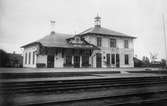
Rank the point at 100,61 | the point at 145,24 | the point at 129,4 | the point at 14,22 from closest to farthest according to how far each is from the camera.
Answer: the point at 14,22 → the point at 129,4 → the point at 145,24 → the point at 100,61

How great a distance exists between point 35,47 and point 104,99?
45.3 feet

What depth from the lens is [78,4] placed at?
360 cm

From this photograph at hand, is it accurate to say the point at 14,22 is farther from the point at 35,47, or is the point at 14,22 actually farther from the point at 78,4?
the point at 35,47

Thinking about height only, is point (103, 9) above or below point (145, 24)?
above

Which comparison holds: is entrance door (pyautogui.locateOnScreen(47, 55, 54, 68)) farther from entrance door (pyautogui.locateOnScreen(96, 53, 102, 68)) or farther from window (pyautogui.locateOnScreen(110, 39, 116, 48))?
window (pyautogui.locateOnScreen(110, 39, 116, 48))

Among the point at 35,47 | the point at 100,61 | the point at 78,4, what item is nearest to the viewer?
the point at 78,4

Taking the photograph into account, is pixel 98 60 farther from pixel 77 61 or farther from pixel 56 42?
pixel 56 42

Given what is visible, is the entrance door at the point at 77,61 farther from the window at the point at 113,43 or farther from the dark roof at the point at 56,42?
the window at the point at 113,43

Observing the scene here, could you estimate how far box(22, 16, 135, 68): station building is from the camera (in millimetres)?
15789

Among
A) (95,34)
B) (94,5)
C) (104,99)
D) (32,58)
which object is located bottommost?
(104,99)

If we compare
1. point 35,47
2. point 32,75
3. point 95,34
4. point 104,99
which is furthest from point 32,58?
point 104,99

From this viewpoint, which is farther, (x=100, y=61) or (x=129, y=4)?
(x=100, y=61)

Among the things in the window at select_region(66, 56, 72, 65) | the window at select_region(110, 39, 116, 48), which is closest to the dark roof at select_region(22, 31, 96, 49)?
the window at select_region(66, 56, 72, 65)

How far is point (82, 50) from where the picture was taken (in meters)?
17.4
